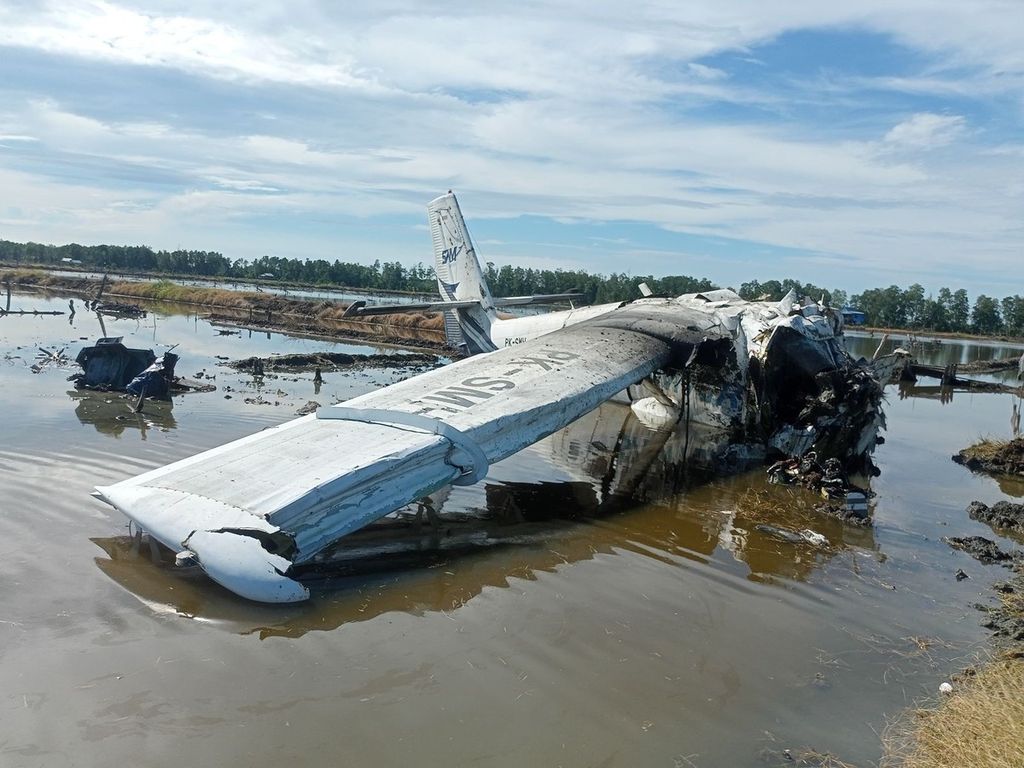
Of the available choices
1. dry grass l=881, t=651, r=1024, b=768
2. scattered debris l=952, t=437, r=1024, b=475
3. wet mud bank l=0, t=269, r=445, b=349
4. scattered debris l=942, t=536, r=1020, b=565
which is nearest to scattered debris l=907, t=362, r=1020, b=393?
scattered debris l=952, t=437, r=1024, b=475

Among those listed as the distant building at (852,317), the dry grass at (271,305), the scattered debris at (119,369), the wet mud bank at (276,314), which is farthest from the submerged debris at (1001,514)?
the dry grass at (271,305)

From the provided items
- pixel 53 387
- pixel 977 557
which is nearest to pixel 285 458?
pixel 977 557

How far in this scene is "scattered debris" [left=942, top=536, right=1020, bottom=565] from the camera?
894 cm

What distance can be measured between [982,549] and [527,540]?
571 cm

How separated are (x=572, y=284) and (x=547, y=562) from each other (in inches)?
3363

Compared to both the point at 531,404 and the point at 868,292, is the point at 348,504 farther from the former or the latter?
the point at 868,292

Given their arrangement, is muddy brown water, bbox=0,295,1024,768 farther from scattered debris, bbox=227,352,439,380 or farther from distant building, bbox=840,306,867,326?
scattered debris, bbox=227,352,439,380

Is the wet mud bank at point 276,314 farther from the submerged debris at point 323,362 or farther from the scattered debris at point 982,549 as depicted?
the scattered debris at point 982,549

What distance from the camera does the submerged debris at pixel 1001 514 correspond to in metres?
10.5

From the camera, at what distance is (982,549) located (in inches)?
360

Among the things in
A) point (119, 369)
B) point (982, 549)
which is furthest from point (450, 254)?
point (982, 549)

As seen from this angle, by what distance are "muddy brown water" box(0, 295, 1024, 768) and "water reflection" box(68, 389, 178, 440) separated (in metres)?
1.66

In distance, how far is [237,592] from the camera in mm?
6117

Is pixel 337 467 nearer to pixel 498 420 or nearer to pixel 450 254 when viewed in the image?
pixel 498 420
